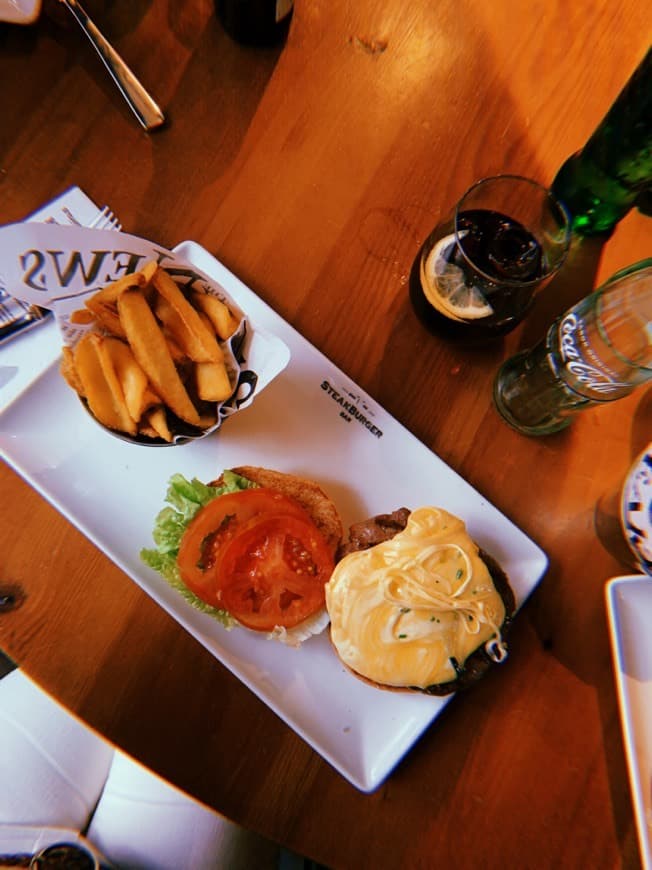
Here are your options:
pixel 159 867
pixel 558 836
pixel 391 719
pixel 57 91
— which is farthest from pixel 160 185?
pixel 159 867

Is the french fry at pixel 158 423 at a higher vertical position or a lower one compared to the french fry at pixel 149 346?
lower

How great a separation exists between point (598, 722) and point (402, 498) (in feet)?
2.09

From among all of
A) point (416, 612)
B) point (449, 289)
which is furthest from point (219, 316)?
point (416, 612)

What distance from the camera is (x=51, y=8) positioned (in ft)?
4.49

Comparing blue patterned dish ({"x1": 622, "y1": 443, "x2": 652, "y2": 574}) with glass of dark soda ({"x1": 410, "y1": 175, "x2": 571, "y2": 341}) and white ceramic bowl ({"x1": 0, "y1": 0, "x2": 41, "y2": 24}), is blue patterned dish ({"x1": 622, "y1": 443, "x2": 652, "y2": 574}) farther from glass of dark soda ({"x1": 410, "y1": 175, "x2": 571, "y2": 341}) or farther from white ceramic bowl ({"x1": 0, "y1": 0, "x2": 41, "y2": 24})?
white ceramic bowl ({"x1": 0, "y1": 0, "x2": 41, "y2": 24})

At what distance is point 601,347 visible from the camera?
3.72 ft

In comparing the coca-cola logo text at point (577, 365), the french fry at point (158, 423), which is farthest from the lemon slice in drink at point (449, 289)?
the french fry at point (158, 423)

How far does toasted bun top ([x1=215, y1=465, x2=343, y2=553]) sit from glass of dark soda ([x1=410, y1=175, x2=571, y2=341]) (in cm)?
47

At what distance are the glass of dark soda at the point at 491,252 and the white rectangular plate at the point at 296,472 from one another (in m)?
0.28

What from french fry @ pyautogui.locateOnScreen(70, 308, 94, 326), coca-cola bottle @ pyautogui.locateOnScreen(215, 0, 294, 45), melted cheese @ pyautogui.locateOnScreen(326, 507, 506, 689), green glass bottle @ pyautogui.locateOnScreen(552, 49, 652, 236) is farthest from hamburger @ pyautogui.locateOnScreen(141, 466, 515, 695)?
coca-cola bottle @ pyautogui.locateOnScreen(215, 0, 294, 45)

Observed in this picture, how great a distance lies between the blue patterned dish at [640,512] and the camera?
3.81 ft

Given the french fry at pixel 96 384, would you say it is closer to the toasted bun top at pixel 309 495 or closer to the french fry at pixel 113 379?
the french fry at pixel 113 379

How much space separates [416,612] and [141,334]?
0.74 meters

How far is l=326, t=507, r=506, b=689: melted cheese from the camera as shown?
3.61 feet
